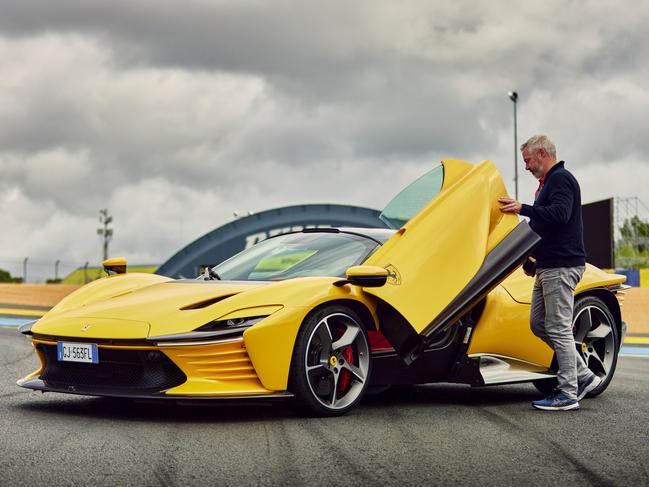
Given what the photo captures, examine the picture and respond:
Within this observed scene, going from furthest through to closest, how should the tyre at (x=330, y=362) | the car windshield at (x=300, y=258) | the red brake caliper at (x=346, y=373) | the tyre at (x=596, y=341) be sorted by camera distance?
1. the tyre at (x=596, y=341)
2. the car windshield at (x=300, y=258)
3. the red brake caliper at (x=346, y=373)
4. the tyre at (x=330, y=362)

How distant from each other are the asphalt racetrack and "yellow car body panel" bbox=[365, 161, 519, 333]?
2.67ft

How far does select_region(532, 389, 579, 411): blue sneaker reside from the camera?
664 centimetres

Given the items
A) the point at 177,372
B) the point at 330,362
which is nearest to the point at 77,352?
the point at 177,372

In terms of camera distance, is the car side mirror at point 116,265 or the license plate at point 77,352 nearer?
the license plate at point 77,352

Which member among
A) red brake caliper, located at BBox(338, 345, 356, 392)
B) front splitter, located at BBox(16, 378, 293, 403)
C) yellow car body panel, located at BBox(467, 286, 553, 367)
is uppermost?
yellow car body panel, located at BBox(467, 286, 553, 367)

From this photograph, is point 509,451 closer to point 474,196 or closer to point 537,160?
point 474,196

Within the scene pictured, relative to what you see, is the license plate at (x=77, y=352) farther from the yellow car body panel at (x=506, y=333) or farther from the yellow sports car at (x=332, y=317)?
the yellow car body panel at (x=506, y=333)

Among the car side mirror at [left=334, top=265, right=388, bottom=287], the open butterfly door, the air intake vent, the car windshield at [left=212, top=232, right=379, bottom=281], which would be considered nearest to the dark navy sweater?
the open butterfly door

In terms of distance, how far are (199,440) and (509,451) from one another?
1.68 metres

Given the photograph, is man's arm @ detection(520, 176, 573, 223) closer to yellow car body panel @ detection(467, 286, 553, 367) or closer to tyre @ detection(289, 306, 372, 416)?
yellow car body panel @ detection(467, 286, 553, 367)

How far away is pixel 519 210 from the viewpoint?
648cm

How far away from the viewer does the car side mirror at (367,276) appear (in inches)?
224

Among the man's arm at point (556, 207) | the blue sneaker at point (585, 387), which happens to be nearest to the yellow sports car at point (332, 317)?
the man's arm at point (556, 207)

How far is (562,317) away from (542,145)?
1.26m
